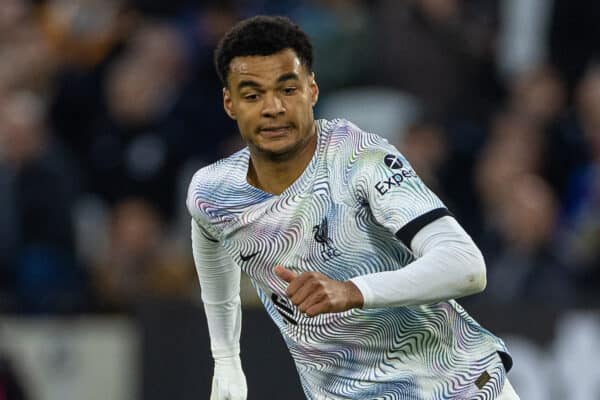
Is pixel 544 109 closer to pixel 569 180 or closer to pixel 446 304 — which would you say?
pixel 569 180

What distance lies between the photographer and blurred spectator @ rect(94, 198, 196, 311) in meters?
9.55

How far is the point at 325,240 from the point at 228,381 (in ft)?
3.07

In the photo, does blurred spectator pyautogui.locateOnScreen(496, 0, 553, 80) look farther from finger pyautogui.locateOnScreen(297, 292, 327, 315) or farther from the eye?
finger pyautogui.locateOnScreen(297, 292, 327, 315)

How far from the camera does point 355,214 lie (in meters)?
4.70

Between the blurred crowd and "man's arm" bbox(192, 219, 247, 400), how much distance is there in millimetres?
3400

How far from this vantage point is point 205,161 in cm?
990

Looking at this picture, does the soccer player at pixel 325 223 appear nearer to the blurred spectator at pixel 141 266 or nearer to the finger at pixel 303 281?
the finger at pixel 303 281

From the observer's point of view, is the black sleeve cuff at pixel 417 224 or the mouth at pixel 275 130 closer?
the black sleeve cuff at pixel 417 224

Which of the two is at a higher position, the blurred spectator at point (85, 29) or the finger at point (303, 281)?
the finger at point (303, 281)

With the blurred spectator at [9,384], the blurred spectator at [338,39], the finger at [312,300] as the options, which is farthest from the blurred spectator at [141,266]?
the finger at [312,300]

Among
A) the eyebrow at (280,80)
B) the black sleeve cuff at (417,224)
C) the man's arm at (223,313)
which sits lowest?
the man's arm at (223,313)

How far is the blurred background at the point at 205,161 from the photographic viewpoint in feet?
28.9

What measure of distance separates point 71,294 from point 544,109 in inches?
132

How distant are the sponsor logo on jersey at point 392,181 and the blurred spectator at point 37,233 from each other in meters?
5.16
